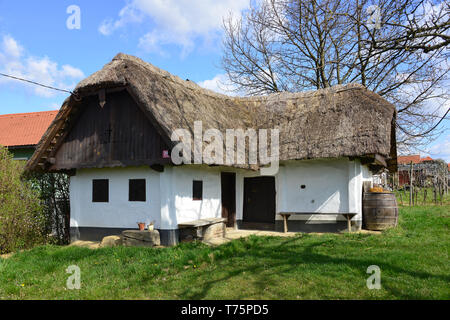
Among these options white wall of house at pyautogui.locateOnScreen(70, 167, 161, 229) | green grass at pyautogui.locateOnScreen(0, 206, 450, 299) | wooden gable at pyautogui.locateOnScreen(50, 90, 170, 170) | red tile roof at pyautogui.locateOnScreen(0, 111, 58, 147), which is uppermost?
red tile roof at pyautogui.locateOnScreen(0, 111, 58, 147)

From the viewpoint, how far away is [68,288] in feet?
19.5

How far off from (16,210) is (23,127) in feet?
39.3

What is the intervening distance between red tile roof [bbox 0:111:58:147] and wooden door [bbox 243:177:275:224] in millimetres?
11203

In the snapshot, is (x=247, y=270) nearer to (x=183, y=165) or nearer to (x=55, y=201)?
(x=183, y=165)

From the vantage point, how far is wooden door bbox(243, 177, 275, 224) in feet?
39.6

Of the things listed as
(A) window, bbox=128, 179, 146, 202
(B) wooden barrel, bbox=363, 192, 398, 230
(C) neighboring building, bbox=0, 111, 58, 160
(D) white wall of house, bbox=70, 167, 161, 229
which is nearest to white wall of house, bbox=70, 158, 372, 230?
(D) white wall of house, bbox=70, 167, 161, 229

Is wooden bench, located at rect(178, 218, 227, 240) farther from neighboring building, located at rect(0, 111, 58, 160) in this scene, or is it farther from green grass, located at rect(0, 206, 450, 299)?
neighboring building, located at rect(0, 111, 58, 160)

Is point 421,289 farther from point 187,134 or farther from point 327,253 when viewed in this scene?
point 187,134

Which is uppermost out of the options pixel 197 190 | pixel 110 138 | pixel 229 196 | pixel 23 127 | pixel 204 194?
pixel 23 127

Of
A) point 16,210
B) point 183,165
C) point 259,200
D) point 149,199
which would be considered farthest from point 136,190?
point 259,200

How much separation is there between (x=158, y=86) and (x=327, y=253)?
6230mm

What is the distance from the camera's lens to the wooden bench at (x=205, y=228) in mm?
9220

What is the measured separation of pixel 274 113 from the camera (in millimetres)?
13289
